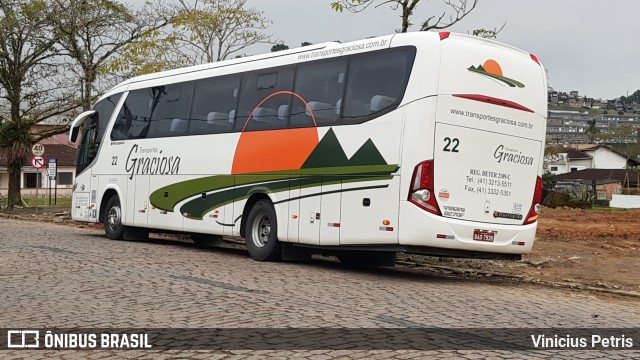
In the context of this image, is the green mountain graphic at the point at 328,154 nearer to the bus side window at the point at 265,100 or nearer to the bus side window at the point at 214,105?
the bus side window at the point at 265,100

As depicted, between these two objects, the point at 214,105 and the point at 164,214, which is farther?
the point at 164,214

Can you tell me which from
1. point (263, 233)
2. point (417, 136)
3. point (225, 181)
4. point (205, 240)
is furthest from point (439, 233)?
point (205, 240)

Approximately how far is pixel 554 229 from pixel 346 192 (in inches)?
528

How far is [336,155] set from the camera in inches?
542

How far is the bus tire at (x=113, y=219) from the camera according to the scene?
20.5 m

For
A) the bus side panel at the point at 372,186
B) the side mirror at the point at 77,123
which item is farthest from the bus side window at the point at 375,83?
the side mirror at the point at 77,123

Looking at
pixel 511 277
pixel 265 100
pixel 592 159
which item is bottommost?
pixel 511 277

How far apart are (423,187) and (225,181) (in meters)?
5.39

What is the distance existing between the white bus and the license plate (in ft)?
0.09

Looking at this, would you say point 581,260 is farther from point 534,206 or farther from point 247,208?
point 247,208

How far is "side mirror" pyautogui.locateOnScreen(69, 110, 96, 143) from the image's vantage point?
878 inches

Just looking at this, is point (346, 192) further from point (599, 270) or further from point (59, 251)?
point (59, 251)

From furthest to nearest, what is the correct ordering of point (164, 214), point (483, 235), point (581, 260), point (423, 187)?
point (164, 214) → point (581, 260) → point (483, 235) → point (423, 187)

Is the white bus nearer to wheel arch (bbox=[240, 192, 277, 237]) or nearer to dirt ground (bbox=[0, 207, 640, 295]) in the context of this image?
wheel arch (bbox=[240, 192, 277, 237])
